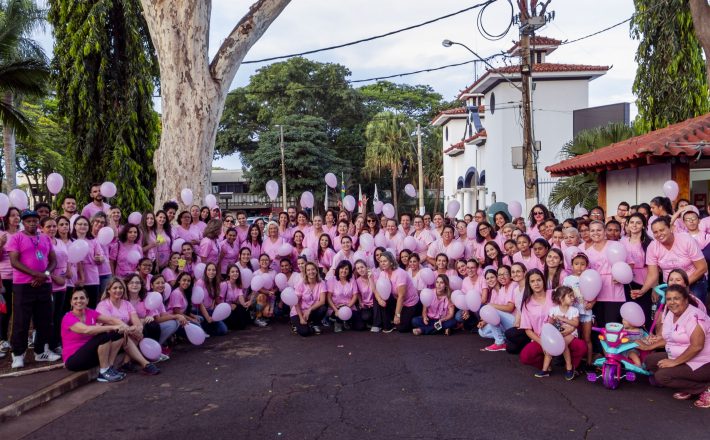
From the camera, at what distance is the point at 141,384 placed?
6.65 meters

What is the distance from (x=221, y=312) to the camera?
8930mm

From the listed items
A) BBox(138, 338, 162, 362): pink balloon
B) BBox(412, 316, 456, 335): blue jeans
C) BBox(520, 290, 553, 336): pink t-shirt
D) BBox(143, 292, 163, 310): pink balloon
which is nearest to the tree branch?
BBox(143, 292, 163, 310): pink balloon

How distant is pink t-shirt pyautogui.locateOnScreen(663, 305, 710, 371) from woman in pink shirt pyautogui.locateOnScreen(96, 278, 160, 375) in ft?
17.5

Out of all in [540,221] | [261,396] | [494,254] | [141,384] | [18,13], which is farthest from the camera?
[18,13]

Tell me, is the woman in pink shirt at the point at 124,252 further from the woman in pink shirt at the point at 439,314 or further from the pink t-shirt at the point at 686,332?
the pink t-shirt at the point at 686,332

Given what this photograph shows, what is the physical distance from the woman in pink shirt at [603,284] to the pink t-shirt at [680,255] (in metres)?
0.51

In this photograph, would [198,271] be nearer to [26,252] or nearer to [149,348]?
[149,348]

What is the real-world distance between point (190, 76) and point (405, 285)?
5830 millimetres

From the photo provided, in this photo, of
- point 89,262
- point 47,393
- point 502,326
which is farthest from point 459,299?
point 47,393

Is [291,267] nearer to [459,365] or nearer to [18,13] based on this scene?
[459,365]

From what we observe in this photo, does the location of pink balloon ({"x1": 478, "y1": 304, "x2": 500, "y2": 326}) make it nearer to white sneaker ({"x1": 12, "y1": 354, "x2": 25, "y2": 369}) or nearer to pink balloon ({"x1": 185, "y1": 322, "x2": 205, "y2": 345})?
pink balloon ({"x1": 185, "y1": 322, "x2": 205, "y2": 345})

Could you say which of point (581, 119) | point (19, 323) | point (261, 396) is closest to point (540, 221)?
point (261, 396)

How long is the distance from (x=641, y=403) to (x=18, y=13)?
22.3 metres

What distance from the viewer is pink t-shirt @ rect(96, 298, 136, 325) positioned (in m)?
6.98
